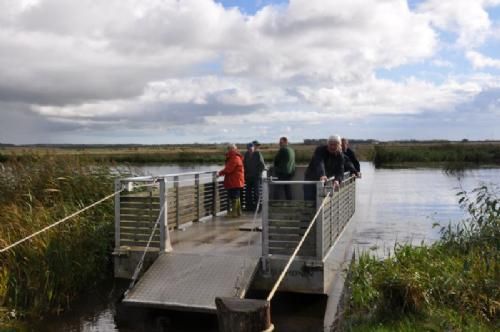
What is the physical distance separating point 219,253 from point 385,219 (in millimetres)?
11594

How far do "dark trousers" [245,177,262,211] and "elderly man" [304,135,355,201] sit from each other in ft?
13.9

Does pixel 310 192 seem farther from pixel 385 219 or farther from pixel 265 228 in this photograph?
pixel 385 219

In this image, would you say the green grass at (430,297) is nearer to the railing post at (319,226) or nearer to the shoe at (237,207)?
the railing post at (319,226)

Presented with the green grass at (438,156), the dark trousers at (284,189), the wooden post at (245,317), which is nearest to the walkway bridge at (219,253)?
the dark trousers at (284,189)

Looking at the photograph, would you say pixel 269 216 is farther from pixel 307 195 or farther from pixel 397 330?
pixel 397 330

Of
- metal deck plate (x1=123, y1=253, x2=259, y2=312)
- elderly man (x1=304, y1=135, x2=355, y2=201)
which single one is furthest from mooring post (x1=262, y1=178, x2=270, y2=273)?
elderly man (x1=304, y1=135, x2=355, y2=201)

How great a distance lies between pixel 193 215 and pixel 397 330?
236 inches

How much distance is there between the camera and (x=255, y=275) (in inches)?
306

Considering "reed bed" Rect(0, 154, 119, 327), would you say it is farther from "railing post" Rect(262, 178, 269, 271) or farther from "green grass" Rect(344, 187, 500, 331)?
"green grass" Rect(344, 187, 500, 331)

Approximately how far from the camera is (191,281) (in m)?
7.55

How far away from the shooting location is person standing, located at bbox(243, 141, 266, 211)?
13.4 meters

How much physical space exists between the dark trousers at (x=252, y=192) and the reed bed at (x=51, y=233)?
3681mm

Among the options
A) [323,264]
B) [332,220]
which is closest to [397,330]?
[323,264]

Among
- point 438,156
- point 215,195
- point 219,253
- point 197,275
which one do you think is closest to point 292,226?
point 219,253
